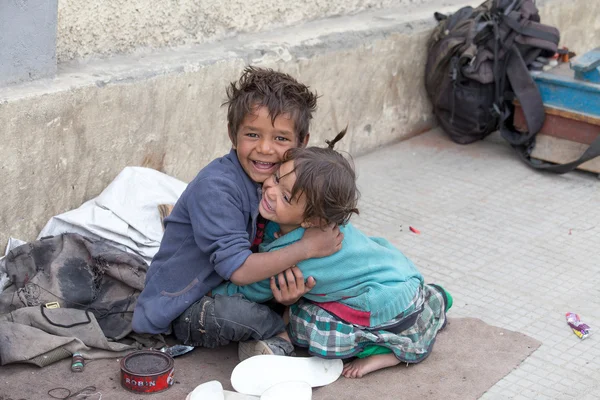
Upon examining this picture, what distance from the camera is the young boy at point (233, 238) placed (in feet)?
10.4

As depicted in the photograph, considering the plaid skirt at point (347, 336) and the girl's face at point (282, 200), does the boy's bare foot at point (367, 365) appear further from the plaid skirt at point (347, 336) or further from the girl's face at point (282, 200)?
the girl's face at point (282, 200)

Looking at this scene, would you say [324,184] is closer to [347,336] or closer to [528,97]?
[347,336]

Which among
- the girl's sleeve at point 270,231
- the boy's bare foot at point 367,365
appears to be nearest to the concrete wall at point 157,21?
the girl's sleeve at point 270,231

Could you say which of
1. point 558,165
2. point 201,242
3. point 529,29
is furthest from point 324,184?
point 529,29

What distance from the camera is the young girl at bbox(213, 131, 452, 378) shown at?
3084 millimetres

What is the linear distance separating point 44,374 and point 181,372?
49 cm

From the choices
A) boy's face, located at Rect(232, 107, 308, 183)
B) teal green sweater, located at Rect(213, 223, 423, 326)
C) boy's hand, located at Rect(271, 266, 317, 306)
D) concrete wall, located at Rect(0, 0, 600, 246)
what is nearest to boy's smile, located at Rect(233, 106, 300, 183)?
boy's face, located at Rect(232, 107, 308, 183)

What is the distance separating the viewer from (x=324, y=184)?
10.00ft

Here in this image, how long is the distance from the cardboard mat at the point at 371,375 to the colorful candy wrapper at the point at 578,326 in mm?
203

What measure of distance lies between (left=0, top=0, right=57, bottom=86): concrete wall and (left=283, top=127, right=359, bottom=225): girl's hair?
136 cm

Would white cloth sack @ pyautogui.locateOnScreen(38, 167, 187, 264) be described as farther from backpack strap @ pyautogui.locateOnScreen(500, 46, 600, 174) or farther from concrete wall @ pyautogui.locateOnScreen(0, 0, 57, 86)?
backpack strap @ pyautogui.locateOnScreen(500, 46, 600, 174)

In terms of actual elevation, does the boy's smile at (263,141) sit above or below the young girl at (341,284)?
above

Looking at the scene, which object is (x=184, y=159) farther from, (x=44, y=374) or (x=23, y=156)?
(x=44, y=374)

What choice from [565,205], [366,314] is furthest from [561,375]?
[565,205]
